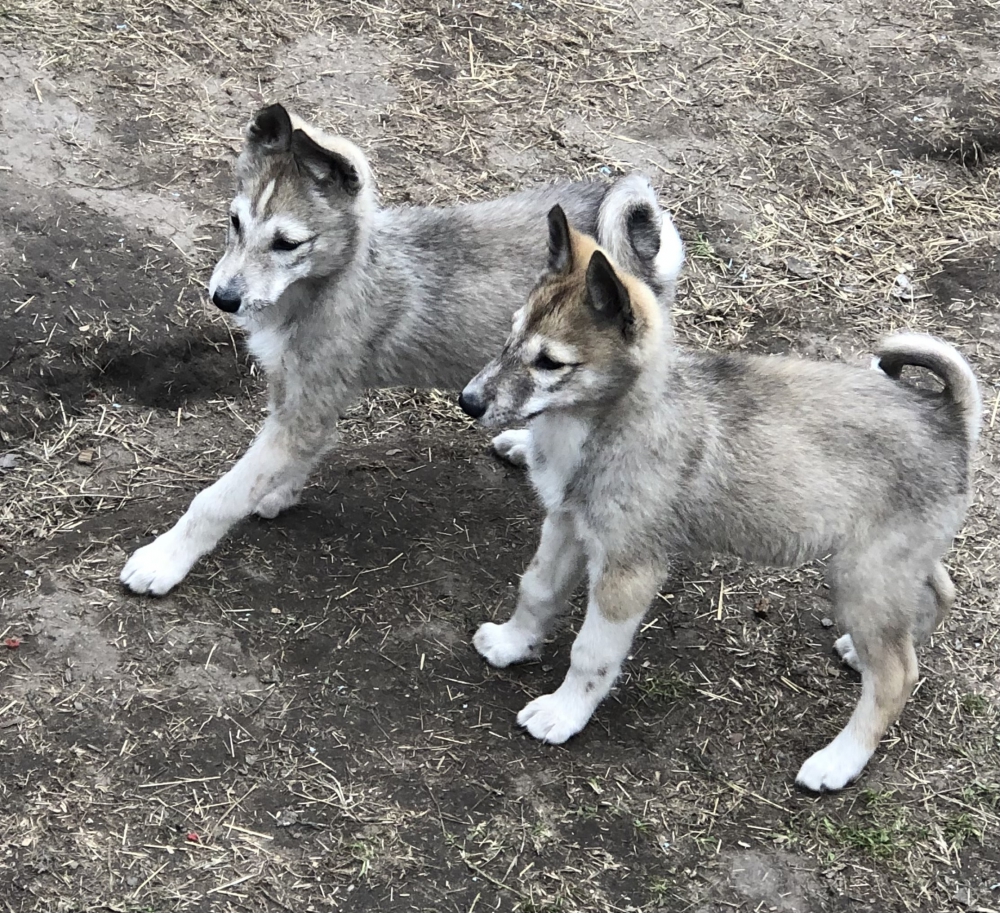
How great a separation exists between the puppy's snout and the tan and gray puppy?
4.14 feet

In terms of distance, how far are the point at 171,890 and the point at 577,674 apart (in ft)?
6.15

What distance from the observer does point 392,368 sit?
19.0 feet

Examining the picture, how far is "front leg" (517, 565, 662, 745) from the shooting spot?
4.75 m

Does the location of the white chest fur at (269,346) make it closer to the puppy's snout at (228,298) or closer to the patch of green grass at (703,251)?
the puppy's snout at (228,298)

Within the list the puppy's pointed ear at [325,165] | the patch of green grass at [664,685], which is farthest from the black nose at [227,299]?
the patch of green grass at [664,685]

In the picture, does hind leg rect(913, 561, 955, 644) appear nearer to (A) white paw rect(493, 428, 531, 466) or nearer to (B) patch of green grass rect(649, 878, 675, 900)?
(B) patch of green grass rect(649, 878, 675, 900)

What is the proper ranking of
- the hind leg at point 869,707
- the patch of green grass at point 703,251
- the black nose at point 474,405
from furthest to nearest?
the patch of green grass at point 703,251 → the hind leg at point 869,707 → the black nose at point 474,405

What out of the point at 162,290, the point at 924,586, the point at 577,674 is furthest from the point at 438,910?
the point at 162,290

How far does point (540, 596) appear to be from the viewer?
5.19 metres

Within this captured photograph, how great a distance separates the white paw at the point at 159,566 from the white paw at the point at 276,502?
50 cm

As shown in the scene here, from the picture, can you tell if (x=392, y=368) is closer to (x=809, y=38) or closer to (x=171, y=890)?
(x=171, y=890)

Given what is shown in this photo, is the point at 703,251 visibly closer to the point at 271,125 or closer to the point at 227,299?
the point at 271,125

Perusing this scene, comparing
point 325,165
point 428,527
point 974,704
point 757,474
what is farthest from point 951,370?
point 325,165

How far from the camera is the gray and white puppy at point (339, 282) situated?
5.14 meters
